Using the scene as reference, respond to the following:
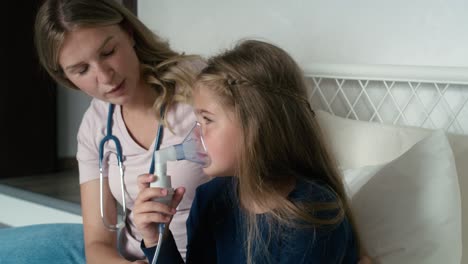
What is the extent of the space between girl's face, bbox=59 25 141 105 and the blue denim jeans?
1.47ft

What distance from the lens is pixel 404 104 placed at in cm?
128

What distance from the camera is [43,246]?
4.28ft

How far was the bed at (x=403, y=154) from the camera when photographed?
3.07ft

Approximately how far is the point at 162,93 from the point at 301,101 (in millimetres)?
412

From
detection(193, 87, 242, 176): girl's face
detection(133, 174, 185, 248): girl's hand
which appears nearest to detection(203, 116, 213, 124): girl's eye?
detection(193, 87, 242, 176): girl's face

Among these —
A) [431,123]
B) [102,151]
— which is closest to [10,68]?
[102,151]

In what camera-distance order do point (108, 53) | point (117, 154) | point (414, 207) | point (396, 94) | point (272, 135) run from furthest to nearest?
point (396, 94) < point (117, 154) < point (108, 53) < point (414, 207) < point (272, 135)

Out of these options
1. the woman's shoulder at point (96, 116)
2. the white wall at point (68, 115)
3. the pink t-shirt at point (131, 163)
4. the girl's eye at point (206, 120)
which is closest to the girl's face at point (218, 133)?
the girl's eye at point (206, 120)

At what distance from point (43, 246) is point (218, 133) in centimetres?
72

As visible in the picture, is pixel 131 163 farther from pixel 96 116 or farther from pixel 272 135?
pixel 272 135

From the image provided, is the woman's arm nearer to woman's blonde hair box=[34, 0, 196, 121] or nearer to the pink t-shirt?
the pink t-shirt

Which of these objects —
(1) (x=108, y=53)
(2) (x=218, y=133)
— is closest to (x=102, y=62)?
(1) (x=108, y=53)

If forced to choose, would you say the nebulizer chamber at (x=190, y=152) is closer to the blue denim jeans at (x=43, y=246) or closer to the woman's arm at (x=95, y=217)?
the woman's arm at (x=95, y=217)

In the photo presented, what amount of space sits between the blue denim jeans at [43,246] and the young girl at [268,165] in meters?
0.50
